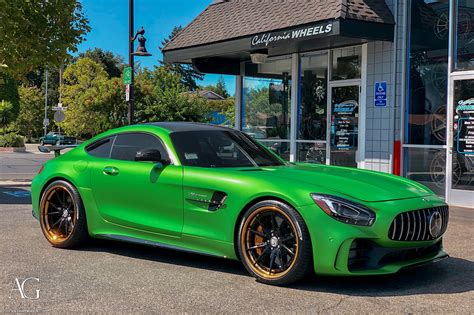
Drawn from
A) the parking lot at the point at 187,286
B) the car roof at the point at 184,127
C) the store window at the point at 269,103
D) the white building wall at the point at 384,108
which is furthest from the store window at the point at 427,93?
the car roof at the point at 184,127

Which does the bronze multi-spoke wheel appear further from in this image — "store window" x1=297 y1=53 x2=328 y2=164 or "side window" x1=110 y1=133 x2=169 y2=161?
"store window" x1=297 y1=53 x2=328 y2=164

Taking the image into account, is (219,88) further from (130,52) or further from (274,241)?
(274,241)

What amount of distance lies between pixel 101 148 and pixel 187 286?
2257 mm

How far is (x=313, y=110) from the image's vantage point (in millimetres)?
12969

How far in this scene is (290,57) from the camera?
13.6 m

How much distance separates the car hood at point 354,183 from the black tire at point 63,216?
2.21 metres

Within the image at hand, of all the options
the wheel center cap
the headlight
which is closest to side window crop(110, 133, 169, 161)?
the wheel center cap

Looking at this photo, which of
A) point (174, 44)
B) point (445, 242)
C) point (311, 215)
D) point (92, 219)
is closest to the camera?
point (311, 215)

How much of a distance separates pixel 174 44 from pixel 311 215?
10536 millimetres

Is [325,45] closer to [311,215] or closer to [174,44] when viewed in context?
[174,44]

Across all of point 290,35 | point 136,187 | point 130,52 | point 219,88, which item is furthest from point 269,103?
point 219,88

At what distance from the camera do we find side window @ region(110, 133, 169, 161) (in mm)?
5945

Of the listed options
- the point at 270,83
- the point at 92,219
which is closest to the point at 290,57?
the point at 270,83

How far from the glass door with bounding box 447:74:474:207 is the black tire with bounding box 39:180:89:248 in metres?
6.69
